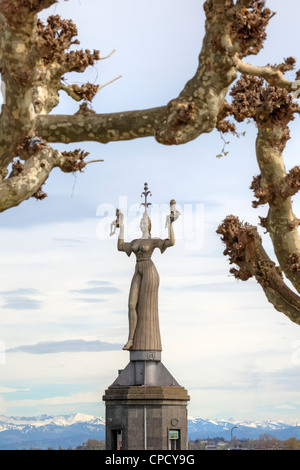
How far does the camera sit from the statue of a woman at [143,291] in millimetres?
23047

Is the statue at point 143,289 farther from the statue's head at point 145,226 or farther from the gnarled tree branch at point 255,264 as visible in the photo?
the gnarled tree branch at point 255,264

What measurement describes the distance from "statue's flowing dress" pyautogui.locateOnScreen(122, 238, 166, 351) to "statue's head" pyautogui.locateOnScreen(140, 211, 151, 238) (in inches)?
9.9

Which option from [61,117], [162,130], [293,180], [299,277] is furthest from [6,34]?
[299,277]

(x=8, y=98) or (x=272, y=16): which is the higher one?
(x=272, y=16)

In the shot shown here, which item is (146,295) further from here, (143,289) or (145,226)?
(145,226)

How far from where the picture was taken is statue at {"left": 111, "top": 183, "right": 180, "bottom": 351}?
23.0 meters

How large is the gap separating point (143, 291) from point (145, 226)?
1.83 metres

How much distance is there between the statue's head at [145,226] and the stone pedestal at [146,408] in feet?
10.7

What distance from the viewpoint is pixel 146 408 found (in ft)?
72.8

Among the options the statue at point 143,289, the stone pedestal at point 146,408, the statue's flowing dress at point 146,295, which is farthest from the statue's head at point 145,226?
the stone pedestal at point 146,408

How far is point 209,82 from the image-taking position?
1062 cm

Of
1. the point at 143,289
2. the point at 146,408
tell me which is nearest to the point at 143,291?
the point at 143,289
